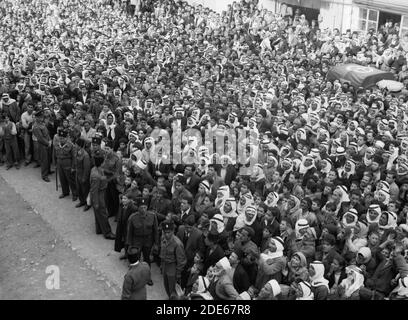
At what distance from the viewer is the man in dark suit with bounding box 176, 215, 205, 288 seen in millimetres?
9016

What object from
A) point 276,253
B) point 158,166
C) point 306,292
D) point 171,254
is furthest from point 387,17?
point 306,292

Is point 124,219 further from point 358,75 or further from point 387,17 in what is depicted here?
point 387,17

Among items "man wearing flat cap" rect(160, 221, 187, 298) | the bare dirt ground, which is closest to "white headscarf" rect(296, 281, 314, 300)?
"man wearing flat cap" rect(160, 221, 187, 298)

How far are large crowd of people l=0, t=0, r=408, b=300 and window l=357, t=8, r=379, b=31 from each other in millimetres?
2511

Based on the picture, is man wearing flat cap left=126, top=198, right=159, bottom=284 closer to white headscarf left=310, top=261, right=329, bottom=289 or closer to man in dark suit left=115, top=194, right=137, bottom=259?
man in dark suit left=115, top=194, right=137, bottom=259

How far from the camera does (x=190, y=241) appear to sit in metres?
9.05

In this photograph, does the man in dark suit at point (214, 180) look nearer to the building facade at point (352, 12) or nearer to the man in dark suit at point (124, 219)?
the man in dark suit at point (124, 219)

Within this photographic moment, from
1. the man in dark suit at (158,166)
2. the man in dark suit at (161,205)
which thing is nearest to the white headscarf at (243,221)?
the man in dark suit at (161,205)

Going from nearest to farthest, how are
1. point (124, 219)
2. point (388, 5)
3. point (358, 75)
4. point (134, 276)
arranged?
point (134, 276) < point (124, 219) < point (358, 75) < point (388, 5)

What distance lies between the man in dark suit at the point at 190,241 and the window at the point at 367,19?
1679 centimetres

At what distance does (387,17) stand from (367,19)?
2.57 feet

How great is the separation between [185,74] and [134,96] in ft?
8.68

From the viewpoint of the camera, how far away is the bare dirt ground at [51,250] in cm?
965

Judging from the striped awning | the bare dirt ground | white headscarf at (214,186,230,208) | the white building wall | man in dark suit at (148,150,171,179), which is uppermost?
the white building wall
